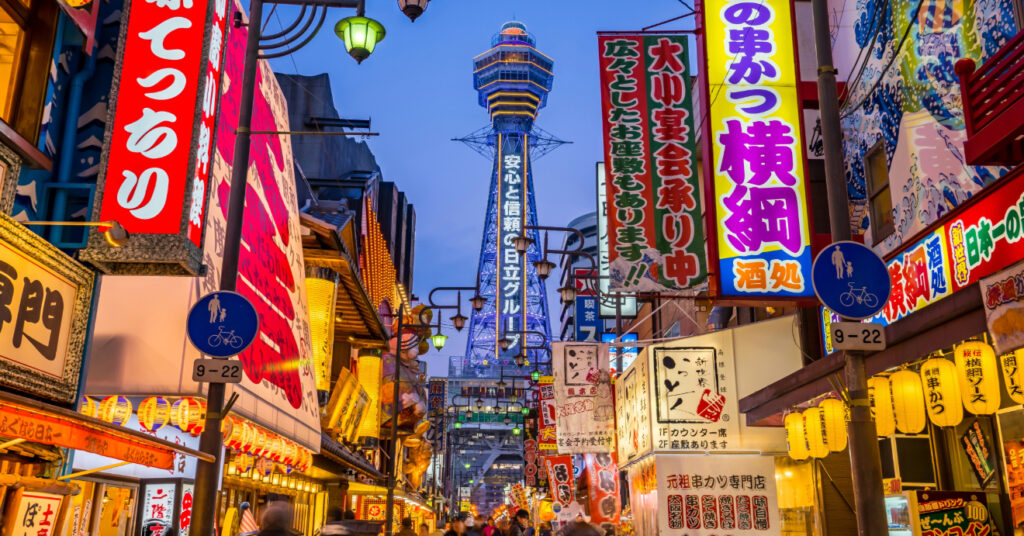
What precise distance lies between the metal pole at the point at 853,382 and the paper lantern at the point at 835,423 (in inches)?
159

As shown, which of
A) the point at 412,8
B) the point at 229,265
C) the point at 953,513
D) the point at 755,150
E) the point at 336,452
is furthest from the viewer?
the point at 336,452

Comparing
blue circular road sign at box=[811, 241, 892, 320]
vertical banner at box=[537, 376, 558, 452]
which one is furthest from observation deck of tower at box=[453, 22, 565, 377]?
blue circular road sign at box=[811, 241, 892, 320]

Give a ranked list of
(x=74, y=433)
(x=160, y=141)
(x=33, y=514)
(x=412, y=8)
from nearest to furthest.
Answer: (x=74, y=433)
(x=33, y=514)
(x=160, y=141)
(x=412, y=8)

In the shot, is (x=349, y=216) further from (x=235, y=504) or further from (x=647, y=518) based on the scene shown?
(x=647, y=518)

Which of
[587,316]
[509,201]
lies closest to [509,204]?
[509,201]

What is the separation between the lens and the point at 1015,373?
27.0 feet

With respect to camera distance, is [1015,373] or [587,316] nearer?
[1015,373]

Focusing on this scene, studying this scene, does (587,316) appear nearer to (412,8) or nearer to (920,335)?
(412,8)

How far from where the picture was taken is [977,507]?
12.6 m

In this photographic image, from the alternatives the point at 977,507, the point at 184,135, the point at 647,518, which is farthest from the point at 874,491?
the point at 647,518

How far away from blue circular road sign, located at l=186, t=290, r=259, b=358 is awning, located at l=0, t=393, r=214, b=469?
4.75 feet

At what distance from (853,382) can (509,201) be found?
12621 cm

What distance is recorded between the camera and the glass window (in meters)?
14.0

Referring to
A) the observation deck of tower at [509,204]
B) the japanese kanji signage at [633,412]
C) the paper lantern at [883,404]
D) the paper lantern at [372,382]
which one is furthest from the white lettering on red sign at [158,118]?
the observation deck of tower at [509,204]
